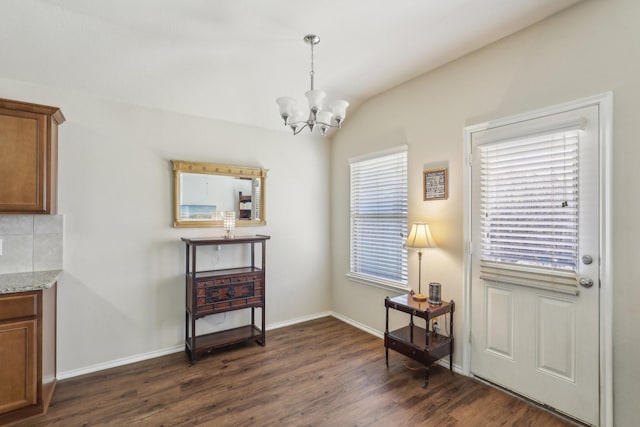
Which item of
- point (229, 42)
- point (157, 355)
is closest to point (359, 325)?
point (157, 355)

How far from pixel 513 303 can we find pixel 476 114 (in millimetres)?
1598

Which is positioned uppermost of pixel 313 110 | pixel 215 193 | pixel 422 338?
pixel 313 110

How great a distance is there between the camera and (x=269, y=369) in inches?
113

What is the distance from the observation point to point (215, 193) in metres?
3.43

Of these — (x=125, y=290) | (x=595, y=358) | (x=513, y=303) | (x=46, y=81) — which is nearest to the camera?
(x=595, y=358)

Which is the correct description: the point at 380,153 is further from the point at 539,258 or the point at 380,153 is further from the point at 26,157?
the point at 26,157

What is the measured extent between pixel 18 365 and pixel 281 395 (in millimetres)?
1854

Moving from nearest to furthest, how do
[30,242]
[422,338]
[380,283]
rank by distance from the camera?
[30,242], [422,338], [380,283]

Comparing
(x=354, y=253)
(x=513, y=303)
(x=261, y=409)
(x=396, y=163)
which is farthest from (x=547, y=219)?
(x=261, y=409)

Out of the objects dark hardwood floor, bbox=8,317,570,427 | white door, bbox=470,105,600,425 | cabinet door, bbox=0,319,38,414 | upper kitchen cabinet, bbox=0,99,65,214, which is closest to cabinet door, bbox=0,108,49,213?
upper kitchen cabinet, bbox=0,99,65,214

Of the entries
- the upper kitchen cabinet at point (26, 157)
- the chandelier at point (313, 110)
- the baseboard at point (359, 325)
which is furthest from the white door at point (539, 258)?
the upper kitchen cabinet at point (26, 157)

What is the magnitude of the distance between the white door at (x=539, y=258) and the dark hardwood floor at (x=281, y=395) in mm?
295

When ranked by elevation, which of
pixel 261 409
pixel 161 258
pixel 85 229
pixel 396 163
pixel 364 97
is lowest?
pixel 261 409

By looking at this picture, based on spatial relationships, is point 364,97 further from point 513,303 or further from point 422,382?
point 422,382
